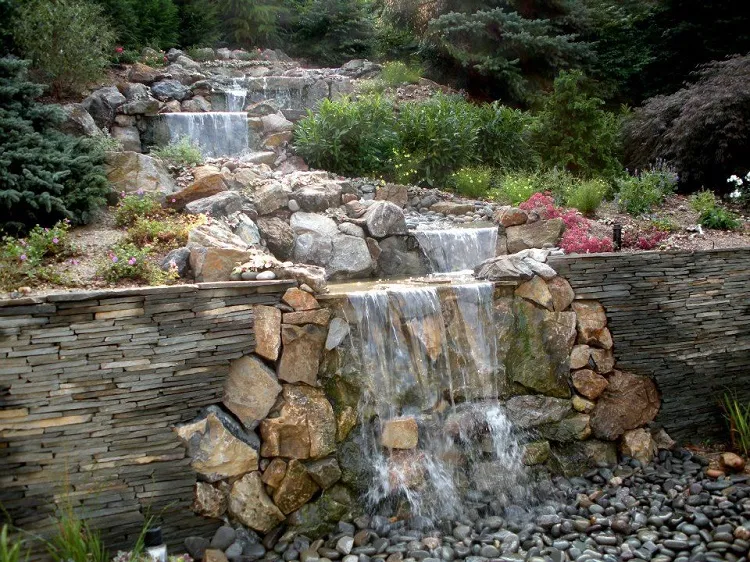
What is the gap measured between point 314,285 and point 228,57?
9357 mm

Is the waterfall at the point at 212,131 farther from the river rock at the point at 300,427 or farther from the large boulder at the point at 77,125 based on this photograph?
the river rock at the point at 300,427

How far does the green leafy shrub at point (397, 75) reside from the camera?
35.9ft

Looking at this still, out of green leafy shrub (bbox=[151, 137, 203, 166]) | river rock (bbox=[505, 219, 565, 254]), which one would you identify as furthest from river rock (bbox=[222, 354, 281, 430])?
green leafy shrub (bbox=[151, 137, 203, 166])

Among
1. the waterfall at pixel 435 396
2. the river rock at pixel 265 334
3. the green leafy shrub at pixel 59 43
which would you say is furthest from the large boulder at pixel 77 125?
the waterfall at pixel 435 396

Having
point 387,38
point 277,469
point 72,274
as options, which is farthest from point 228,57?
point 277,469

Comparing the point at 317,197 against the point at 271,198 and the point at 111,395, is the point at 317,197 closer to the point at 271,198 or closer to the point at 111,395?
the point at 271,198

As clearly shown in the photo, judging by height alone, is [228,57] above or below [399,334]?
above

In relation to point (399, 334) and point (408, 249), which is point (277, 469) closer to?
point (399, 334)

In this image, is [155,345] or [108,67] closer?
[155,345]

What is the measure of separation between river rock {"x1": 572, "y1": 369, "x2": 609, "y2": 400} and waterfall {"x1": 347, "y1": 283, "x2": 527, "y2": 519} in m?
0.76

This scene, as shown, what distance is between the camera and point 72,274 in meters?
4.64

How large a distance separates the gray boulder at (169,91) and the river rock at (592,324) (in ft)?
21.6

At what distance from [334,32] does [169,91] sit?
18.6ft

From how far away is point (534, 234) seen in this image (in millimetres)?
6449
